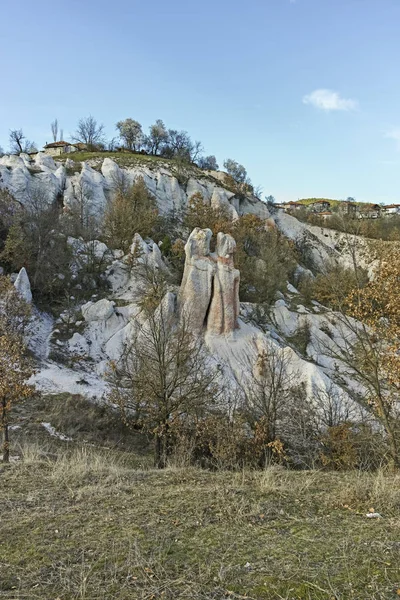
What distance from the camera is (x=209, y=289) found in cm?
2105

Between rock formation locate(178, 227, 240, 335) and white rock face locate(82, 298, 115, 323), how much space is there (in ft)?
13.1

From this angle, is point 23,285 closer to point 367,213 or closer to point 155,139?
point 367,213

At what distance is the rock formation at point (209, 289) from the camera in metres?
20.9

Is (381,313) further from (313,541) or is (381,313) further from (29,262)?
(29,262)

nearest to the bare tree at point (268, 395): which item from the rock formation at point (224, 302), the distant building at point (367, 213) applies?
the rock formation at point (224, 302)

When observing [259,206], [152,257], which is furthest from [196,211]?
[259,206]

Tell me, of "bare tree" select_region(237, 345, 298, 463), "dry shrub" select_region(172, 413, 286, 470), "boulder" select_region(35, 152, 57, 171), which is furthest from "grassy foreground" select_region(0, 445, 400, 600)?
"boulder" select_region(35, 152, 57, 171)

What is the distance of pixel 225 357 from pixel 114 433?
268 inches

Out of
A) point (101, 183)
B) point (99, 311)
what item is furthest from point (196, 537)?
→ point (101, 183)

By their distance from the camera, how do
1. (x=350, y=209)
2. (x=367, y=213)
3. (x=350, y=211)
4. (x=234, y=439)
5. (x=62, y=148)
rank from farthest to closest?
(x=62, y=148) → (x=234, y=439) → (x=367, y=213) → (x=350, y=209) → (x=350, y=211)

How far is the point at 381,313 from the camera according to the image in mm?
8617

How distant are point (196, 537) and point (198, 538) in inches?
1.2

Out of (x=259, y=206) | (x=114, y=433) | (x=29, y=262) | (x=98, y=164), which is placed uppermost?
(x=98, y=164)

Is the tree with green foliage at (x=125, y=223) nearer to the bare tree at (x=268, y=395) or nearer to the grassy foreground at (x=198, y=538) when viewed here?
the bare tree at (x=268, y=395)
